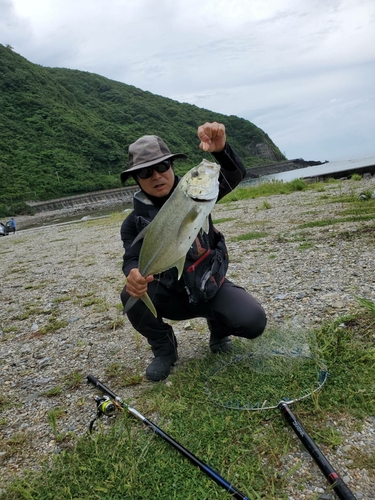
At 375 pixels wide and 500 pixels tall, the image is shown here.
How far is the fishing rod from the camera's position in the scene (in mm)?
2145

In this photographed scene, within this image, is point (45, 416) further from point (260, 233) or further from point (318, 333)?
point (260, 233)

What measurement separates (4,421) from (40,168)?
98.3 metres

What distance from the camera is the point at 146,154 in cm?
337

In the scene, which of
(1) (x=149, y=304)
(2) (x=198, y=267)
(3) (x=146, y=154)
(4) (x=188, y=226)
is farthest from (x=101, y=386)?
(3) (x=146, y=154)

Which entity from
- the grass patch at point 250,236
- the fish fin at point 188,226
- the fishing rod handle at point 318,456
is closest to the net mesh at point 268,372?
the fishing rod handle at point 318,456

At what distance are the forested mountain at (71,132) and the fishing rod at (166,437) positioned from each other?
224ft

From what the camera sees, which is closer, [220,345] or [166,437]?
[166,437]

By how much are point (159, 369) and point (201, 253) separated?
49.1 inches

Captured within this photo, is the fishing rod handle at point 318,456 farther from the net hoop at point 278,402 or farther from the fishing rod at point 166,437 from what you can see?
the fishing rod at point 166,437

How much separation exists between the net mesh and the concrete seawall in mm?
67608

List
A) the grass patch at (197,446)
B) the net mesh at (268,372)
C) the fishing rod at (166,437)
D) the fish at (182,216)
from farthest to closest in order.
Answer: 1. the net mesh at (268,372)
2. the fish at (182,216)
3. the grass patch at (197,446)
4. the fishing rod at (166,437)

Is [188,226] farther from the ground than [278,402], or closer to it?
farther from the ground

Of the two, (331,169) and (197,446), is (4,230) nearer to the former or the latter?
(197,446)

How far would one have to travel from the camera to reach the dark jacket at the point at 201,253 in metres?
3.39
